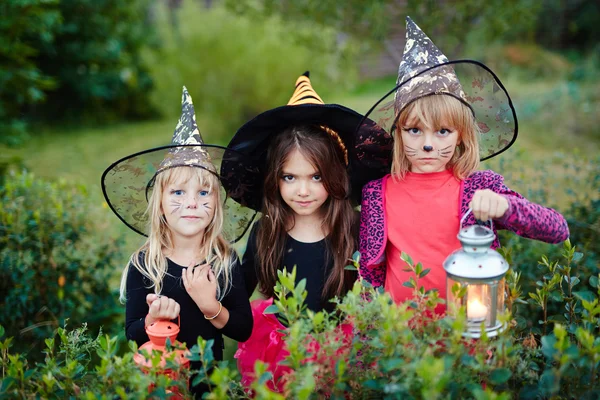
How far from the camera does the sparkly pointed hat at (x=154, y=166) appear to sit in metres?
2.49

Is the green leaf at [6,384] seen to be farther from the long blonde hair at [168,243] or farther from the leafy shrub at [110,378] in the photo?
the long blonde hair at [168,243]

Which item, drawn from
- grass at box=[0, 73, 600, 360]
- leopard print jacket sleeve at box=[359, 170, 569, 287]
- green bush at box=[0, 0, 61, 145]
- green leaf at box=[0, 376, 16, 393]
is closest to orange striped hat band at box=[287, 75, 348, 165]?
leopard print jacket sleeve at box=[359, 170, 569, 287]

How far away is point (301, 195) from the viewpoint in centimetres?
262

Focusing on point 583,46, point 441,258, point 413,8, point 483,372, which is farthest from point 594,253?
point 583,46

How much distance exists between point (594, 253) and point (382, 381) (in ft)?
7.09

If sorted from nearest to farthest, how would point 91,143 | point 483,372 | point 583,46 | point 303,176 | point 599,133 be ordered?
point 483,372, point 303,176, point 599,133, point 91,143, point 583,46

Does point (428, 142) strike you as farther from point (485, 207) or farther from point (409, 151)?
point (485, 207)

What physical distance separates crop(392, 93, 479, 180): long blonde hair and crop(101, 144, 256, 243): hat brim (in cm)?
69

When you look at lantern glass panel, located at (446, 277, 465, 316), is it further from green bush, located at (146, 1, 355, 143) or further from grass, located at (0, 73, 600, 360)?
green bush, located at (146, 1, 355, 143)

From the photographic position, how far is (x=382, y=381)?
168 centimetres

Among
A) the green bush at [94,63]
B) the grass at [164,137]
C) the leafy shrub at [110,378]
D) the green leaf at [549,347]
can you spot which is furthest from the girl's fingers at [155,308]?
the green bush at [94,63]

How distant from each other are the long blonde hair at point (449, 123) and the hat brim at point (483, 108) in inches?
1.0

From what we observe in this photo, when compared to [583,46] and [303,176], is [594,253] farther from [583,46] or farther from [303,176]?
[583,46]

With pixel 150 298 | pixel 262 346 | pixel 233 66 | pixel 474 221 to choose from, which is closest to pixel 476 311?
pixel 474 221
